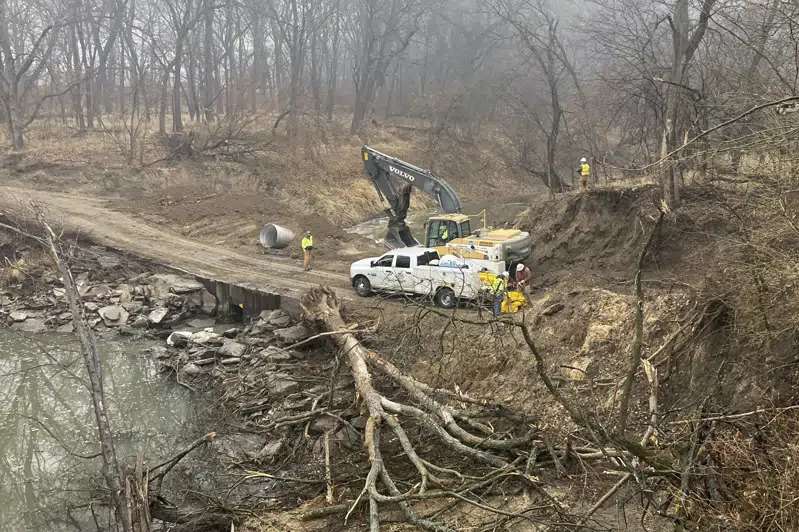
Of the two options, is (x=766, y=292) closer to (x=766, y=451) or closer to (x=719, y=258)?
(x=719, y=258)

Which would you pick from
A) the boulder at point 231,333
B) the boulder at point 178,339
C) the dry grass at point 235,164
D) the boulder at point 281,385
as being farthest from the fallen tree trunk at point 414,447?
the dry grass at point 235,164

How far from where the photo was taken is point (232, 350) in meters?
15.4

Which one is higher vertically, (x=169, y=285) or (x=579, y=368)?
(x=579, y=368)

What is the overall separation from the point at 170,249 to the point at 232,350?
882 cm

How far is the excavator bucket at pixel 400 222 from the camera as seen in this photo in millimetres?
20875

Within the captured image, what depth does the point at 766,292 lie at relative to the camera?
7.16 meters

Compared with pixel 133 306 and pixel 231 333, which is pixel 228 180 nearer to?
pixel 133 306

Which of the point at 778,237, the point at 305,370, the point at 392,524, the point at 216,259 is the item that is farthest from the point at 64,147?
the point at 778,237

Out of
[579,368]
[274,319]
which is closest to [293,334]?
[274,319]

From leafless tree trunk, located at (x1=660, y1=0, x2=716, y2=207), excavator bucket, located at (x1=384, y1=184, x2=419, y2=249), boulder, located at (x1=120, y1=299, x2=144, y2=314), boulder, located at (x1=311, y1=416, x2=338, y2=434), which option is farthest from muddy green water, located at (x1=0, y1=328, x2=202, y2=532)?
leafless tree trunk, located at (x1=660, y1=0, x2=716, y2=207)

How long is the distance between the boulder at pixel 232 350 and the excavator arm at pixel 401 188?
736 cm

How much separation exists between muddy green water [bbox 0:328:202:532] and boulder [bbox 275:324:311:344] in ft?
9.51

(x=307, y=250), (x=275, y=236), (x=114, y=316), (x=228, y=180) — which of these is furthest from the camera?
(x=228, y=180)

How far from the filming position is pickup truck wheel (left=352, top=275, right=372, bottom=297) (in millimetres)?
17703
